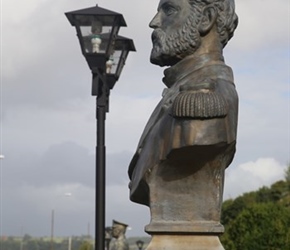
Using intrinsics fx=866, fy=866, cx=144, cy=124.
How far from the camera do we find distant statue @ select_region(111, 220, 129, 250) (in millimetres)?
17516

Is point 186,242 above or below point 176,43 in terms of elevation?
below

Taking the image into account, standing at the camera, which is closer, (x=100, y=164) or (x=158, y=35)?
(x=158, y=35)

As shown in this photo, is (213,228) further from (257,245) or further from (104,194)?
(257,245)

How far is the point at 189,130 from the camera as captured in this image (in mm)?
5129

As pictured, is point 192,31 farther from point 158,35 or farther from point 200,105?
point 200,105

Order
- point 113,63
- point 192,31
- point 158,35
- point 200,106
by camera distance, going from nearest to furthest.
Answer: point 200,106 < point 192,31 < point 158,35 < point 113,63

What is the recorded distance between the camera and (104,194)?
10.3 metres

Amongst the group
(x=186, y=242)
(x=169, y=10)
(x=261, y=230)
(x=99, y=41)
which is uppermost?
(x=261, y=230)

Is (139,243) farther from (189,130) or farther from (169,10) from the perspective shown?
(189,130)

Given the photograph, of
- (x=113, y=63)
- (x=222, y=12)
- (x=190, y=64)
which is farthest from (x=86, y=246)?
(x=222, y=12)

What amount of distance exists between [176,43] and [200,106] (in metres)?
0.64

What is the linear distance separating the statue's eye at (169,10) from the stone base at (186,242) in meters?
1.46

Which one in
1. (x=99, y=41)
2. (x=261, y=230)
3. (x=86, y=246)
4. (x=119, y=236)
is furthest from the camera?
(x=86, y=246)

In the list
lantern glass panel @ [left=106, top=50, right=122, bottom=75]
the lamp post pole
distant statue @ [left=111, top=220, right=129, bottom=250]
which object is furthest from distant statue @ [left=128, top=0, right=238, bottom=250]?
distant statue @ [left=111, top=220, right=129, bottom=250]
